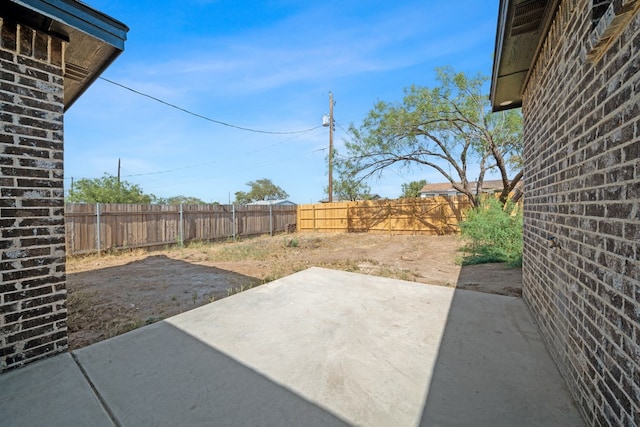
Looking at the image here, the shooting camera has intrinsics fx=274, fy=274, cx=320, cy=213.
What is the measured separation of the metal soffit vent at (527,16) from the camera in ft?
6.57

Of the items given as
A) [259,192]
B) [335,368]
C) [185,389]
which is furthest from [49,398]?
[259,192]

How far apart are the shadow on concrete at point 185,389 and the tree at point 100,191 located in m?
15.9

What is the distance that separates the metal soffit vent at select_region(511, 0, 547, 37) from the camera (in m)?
2.00

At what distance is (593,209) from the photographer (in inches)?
53.9

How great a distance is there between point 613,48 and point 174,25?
775 centimetres

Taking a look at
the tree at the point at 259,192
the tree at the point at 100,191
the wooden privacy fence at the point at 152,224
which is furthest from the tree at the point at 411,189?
the tree at the point at 100,191

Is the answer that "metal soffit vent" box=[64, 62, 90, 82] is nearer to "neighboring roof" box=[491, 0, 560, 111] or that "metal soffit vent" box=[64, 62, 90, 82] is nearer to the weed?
the weed

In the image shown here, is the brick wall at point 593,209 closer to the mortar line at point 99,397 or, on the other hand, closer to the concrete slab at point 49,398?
the mortar line at point 99,397

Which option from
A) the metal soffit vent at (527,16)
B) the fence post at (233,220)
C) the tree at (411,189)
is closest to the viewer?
the metal soffit vent at (527,16)

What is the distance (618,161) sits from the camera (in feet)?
3.71

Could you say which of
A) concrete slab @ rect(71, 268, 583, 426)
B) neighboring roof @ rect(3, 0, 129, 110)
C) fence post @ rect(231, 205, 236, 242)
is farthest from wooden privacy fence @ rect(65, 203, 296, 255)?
concrete slab @ rect(71, 268, 583, 426)

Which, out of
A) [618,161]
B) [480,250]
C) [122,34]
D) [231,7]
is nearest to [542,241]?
[618,161]

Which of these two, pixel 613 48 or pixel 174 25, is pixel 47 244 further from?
pixel 174 25

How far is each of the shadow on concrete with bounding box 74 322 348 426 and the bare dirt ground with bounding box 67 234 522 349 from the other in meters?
0.86
